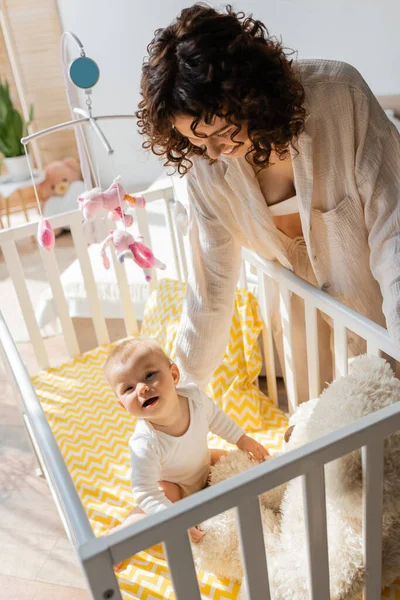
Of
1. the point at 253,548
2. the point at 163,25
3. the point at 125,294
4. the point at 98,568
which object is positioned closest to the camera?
the point at 98,568

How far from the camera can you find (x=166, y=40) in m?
0.94

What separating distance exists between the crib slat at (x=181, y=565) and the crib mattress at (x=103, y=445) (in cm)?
41

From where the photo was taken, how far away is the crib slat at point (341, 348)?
3.96 ft

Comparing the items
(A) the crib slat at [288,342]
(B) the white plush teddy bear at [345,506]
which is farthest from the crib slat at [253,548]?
(A) the crib slat at [288,342]

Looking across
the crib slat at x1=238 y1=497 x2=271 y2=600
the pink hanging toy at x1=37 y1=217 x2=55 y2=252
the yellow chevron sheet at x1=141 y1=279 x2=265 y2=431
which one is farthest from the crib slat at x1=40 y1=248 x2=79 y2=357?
the crib slat at x1=238 y1=497 x2=271 y2=600

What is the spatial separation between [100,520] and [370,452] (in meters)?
0.77

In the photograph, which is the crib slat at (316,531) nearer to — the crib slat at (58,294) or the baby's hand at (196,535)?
the baby's hand at (196,535)

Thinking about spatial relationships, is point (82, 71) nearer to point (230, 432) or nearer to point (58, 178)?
point (230, 432)

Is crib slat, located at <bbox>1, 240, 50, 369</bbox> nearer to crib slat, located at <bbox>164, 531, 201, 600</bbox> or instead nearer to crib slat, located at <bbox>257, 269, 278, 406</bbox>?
crib slat, located at <bbox>257, 269, 278, 406</bbox>

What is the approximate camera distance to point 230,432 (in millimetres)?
1353

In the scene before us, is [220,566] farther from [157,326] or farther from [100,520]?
[157,326]

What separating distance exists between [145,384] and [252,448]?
1.04 feet

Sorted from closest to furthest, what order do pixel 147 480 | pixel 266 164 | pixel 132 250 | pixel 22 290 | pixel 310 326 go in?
pixel 266 164 → pixel 147 480 → pixel 310 326 → pixel 132 250 → pixel 22 290

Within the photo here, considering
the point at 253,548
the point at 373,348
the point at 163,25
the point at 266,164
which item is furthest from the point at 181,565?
the point at 163,25
